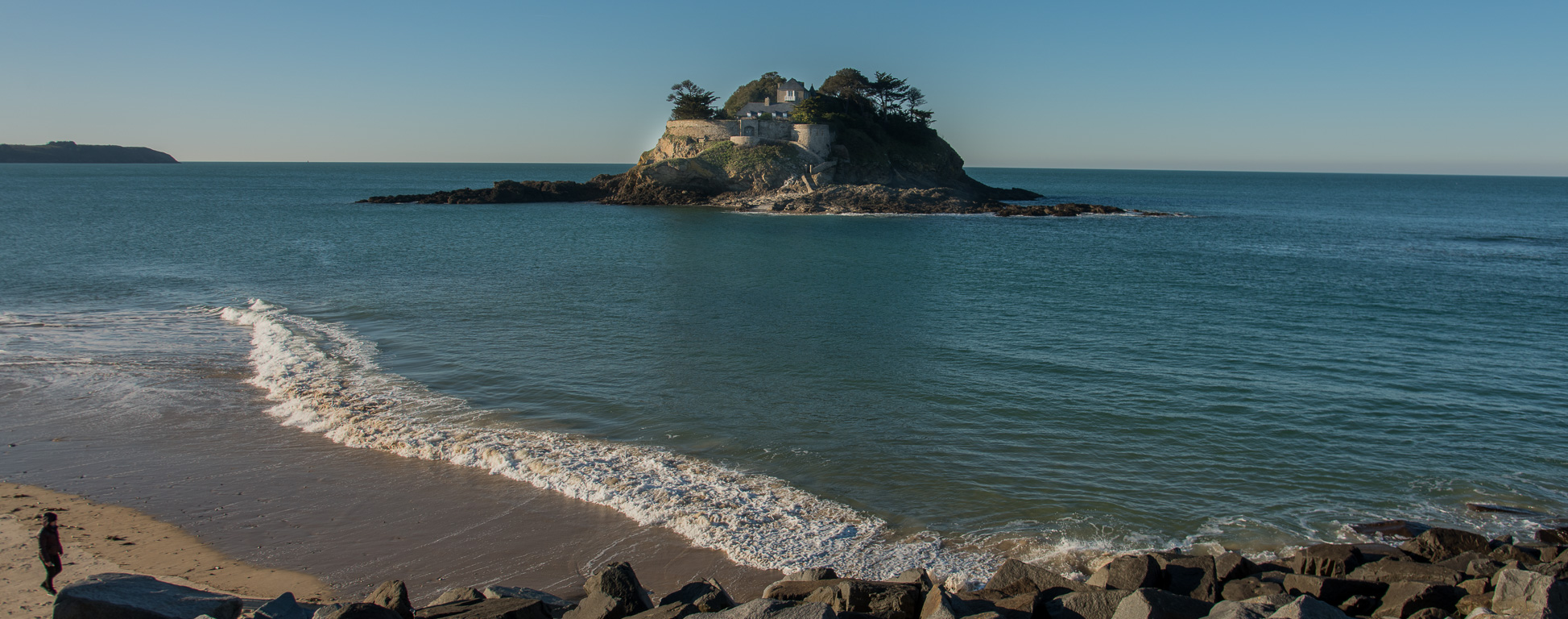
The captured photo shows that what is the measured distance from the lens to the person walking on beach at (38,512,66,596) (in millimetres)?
7781

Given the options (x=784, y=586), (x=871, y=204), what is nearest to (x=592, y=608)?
(x=784, y=586)

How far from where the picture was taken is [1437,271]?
105ft

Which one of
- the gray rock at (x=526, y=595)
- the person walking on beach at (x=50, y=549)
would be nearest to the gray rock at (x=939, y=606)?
the gray rock at (x=526, y=595)

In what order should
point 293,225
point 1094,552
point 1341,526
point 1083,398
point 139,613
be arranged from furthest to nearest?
point 293,225
point 1083,398
point 1341,526
point 1094,552
point 139,613

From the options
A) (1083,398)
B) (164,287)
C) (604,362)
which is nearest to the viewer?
(1083,398)

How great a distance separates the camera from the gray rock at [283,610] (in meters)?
6.38

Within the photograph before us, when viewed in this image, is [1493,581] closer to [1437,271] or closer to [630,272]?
[630,272]

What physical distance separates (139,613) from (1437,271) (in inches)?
1558

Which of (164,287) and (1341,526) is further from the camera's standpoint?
(164,287)

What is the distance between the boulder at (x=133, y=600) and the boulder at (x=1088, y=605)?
6601 mm

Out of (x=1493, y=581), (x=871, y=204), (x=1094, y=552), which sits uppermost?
(x=871, y=204)

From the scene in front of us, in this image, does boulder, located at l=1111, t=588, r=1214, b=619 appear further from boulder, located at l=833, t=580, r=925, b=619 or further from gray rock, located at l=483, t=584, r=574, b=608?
gray rock, located at l=483, t=584, r=574, b=608

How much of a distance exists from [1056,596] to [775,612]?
2967mm

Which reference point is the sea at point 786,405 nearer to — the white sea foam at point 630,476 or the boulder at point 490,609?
the white sea foam at point 630,476
